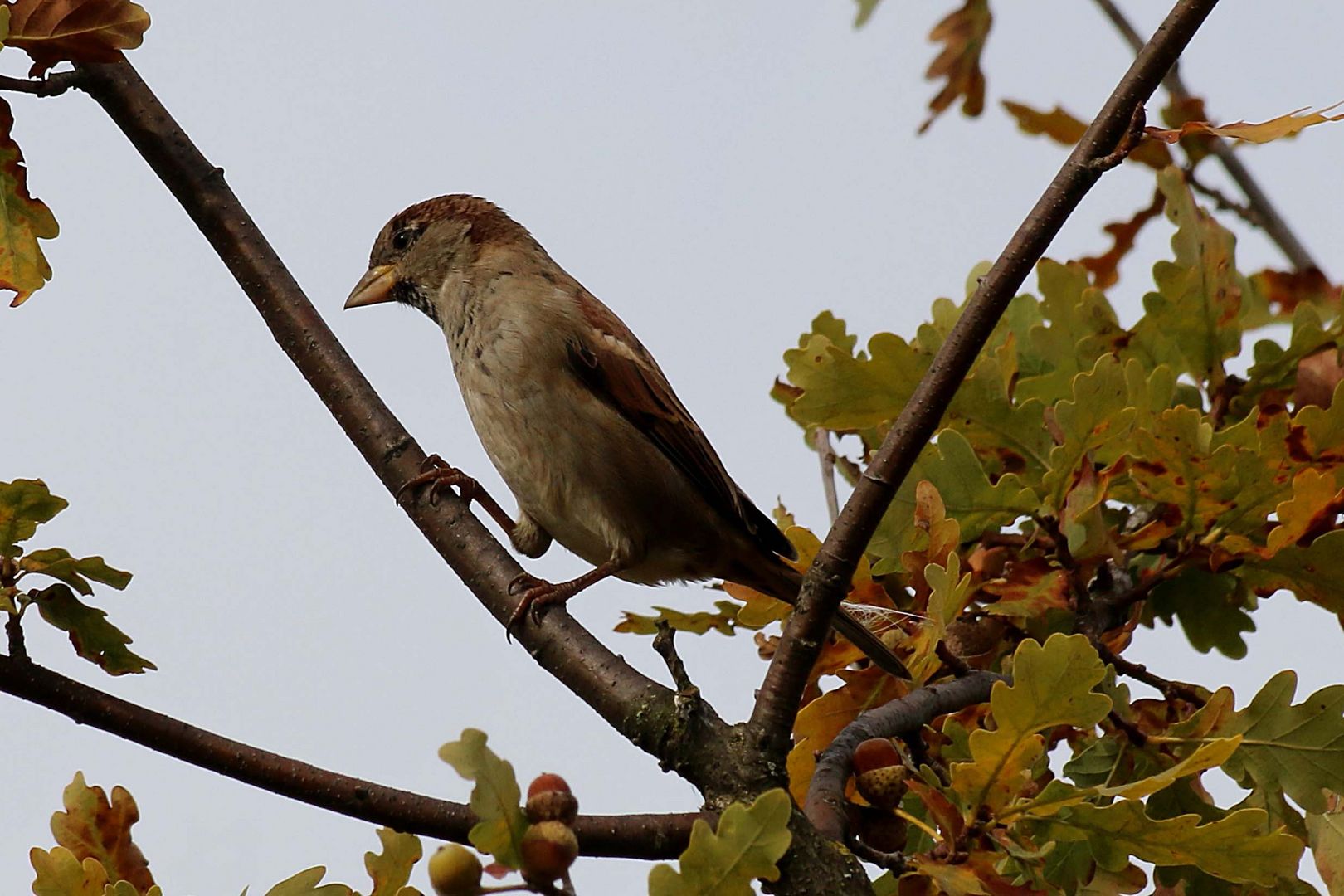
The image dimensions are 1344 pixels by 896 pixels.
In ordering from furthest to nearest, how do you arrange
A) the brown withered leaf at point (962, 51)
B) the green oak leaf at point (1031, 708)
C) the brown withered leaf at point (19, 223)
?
the brown withered leaf at point (962, 51) → the brown withered leaf at point (19, 223) → the green oak leaf at point (1031, 708)

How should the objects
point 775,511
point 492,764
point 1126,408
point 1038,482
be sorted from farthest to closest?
point 775,511 < point 1038,482 < point 1126,408 < point 492,764

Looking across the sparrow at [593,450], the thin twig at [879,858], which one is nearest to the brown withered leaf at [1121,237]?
the sparrow at [593,450]

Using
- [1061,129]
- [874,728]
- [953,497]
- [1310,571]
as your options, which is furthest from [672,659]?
[1061,129]

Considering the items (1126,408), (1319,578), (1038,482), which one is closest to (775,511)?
(1038,482)

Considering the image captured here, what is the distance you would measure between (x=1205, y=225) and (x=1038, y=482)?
29.3 inches

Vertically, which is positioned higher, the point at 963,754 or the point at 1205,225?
the point at 1205,225

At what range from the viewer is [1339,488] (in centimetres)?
260

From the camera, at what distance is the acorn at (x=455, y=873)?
5.56 feet

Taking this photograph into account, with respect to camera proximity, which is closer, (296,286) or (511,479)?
(296,286)

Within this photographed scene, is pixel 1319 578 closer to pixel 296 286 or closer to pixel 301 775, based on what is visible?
pixel 301 775

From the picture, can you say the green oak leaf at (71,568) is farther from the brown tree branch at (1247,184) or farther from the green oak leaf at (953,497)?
the brown tree branch at (1247,184)

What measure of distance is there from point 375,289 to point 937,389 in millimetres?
2757

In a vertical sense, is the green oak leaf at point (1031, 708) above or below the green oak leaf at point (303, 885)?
above

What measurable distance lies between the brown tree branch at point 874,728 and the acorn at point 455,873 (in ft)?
1.82
